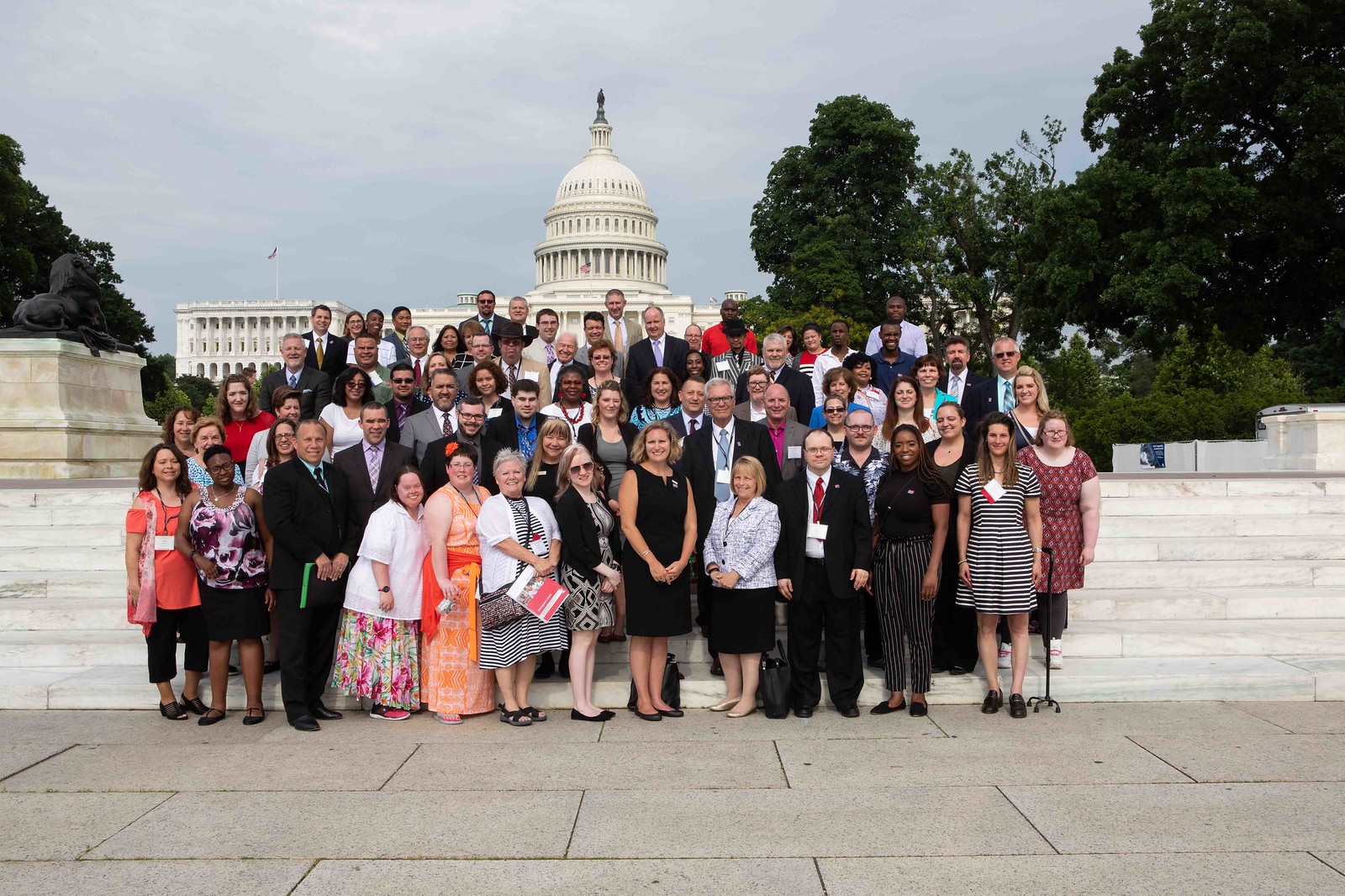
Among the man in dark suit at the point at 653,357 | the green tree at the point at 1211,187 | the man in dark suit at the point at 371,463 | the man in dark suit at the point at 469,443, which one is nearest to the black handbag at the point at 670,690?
the man in dark suit at the point at 469,443

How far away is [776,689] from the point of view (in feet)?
23.0

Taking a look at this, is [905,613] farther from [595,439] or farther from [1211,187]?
[1211,187]

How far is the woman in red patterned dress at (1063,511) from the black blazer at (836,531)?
4.19 ft

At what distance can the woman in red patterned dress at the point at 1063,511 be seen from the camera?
7266mm

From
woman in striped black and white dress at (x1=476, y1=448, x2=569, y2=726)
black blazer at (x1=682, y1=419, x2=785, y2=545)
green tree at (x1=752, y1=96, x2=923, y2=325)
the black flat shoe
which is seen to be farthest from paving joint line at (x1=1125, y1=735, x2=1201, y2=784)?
green tree at (x1=752, y1=96, x2=923, y2=325)

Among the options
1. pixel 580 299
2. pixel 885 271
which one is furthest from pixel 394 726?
pixel 580 299

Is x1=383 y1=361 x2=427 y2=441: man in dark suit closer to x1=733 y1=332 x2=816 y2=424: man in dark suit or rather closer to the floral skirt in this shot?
the floral skirt

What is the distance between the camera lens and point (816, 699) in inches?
278

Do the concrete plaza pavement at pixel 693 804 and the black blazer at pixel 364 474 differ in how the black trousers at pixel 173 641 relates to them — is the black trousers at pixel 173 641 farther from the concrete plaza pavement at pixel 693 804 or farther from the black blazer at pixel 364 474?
the black blazer at pixel 364 474

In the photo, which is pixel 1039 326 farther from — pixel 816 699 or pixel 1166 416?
pixel 816 699

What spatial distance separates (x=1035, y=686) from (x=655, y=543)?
2.84 metres

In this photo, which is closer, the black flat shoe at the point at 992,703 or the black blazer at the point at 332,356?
the black flat shoe at the point at 992,703

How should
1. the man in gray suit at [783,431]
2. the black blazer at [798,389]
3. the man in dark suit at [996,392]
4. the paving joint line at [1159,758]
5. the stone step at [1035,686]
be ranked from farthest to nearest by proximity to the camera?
1. the black blazer at [798,389]
2. the man in dark suit at [996,392]
3. the man in gray suit at [783,431]
4. the stone step at [1035,686]
5. the paving joint line at [1159,758]

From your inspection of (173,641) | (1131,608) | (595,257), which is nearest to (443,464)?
(173,641)
